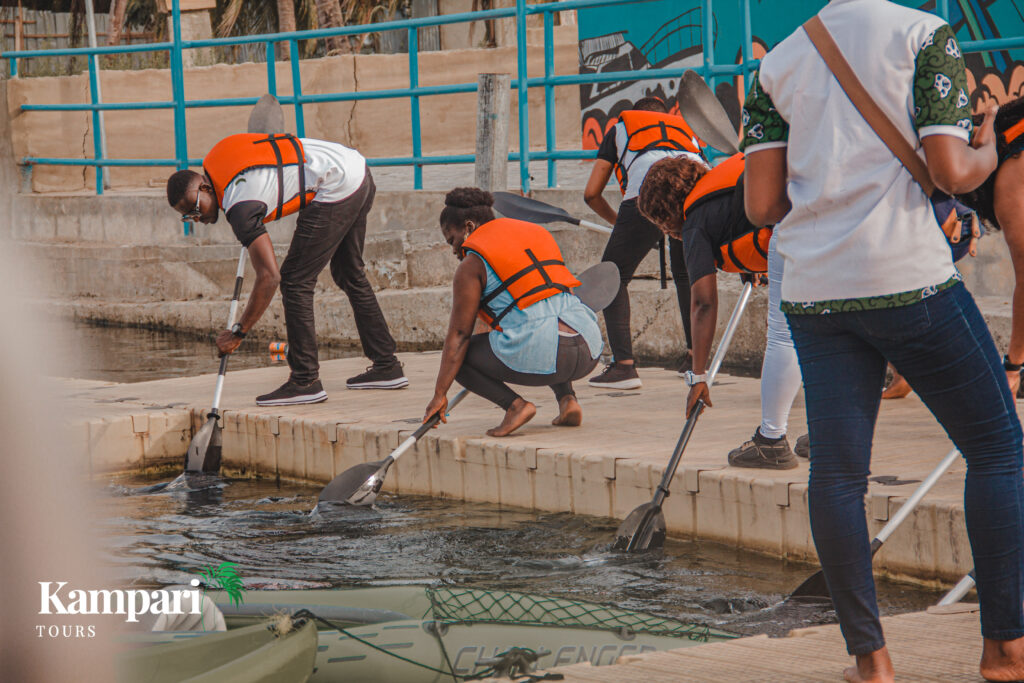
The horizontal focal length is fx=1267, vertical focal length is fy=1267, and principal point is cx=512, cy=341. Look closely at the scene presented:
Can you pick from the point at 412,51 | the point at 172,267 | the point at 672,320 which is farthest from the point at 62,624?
the point at 172,267

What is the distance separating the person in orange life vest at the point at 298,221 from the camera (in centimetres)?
662

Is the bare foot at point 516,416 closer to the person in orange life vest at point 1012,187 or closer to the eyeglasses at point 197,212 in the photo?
the eyeglasses at point 197,212

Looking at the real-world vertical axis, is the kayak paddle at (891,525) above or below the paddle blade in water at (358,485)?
above

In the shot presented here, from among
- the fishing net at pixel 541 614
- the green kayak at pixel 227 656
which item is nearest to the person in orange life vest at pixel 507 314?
the fishing net at pixel 541 614

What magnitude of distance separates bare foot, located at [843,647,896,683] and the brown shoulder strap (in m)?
0.92

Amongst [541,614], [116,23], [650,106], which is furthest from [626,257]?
[116,23]

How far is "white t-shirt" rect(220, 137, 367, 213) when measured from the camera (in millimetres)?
6668

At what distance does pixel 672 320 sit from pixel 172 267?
5359 mm

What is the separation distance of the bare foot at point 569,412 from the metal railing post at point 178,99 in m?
7.34

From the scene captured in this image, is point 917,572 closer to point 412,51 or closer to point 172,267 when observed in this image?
point 412,51

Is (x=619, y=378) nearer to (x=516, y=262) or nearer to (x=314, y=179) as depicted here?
(x=516, y=262)

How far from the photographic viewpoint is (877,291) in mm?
2451

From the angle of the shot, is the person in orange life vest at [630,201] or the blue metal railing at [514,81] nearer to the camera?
the person in orange life vest at [630,201]

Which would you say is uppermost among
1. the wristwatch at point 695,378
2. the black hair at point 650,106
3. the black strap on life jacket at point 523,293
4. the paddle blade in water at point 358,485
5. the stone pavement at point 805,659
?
the black hair at point 650,106
